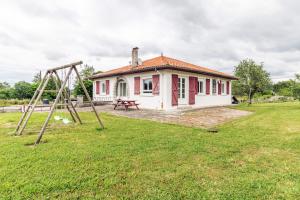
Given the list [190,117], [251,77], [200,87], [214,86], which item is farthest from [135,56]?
[251,77]

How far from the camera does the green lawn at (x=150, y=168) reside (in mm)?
2166

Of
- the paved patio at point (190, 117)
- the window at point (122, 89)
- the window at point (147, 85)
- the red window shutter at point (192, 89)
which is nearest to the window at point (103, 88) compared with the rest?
the window at point (122, 89)

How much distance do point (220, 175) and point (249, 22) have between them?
13769 millimetres

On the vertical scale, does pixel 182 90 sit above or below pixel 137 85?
below

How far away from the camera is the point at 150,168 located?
2859mm

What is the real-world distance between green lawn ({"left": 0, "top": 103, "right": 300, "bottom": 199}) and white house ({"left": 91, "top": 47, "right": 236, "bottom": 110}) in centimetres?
725

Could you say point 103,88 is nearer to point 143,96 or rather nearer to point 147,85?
point 143,96

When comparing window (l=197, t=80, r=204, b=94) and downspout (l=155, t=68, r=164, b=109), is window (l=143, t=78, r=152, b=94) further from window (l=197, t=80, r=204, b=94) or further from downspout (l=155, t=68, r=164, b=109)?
window (l=197, t=80, r=204, b=94)

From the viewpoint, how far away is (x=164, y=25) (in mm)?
14406

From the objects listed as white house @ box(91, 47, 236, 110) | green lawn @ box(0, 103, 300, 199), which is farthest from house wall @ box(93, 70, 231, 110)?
green lawn @ box(0, 103, 300, 199)

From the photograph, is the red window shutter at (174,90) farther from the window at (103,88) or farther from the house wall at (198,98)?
the window at (103,88)

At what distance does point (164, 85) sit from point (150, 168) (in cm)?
895

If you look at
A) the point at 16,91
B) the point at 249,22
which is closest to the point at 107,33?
the point at 249,22

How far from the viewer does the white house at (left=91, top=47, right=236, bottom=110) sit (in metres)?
11.6
